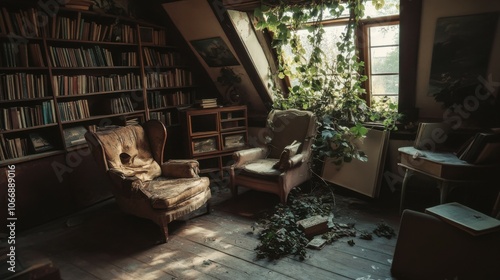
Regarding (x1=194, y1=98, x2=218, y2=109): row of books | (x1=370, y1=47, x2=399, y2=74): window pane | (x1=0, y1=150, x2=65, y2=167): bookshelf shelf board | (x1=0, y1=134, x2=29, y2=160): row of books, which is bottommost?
(x1=0, y1=150, x2=65, y2=167): bookshelf shelf board

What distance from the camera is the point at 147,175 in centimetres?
338

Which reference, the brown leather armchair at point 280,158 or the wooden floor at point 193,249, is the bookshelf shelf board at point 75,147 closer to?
the wooden floor at point 193,249

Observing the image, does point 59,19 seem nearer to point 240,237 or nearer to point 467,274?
point 240,237

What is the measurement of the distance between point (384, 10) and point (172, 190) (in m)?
2.77

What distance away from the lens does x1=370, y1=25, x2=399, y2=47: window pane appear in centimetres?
330

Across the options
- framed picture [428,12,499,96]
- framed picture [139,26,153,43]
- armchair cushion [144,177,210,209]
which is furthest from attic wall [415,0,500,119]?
framed picture [139,26,153,43]

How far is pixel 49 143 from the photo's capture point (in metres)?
3.37

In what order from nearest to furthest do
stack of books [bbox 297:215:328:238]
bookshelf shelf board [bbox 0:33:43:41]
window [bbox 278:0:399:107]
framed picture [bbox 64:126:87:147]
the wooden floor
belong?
the wooden floor
stack of books [bbox 297:215:328:238]
bookshelf shelf board [bbox 0:33:43:41]
window [bbox 278:0:399:107]
framed picture [bbox 64:126:87:147]

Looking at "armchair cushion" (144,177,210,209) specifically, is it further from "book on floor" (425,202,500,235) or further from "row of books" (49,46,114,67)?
"book on floor" (425,202,500,235)

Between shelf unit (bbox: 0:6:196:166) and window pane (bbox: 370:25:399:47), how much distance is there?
266 centimetres

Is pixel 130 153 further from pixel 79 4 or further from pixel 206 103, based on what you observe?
pixel 79 4

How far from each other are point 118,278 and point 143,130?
1698 millimetres

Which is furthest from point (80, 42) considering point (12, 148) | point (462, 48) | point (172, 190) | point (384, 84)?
point (462, 48)

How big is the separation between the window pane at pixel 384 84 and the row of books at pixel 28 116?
3622mm
